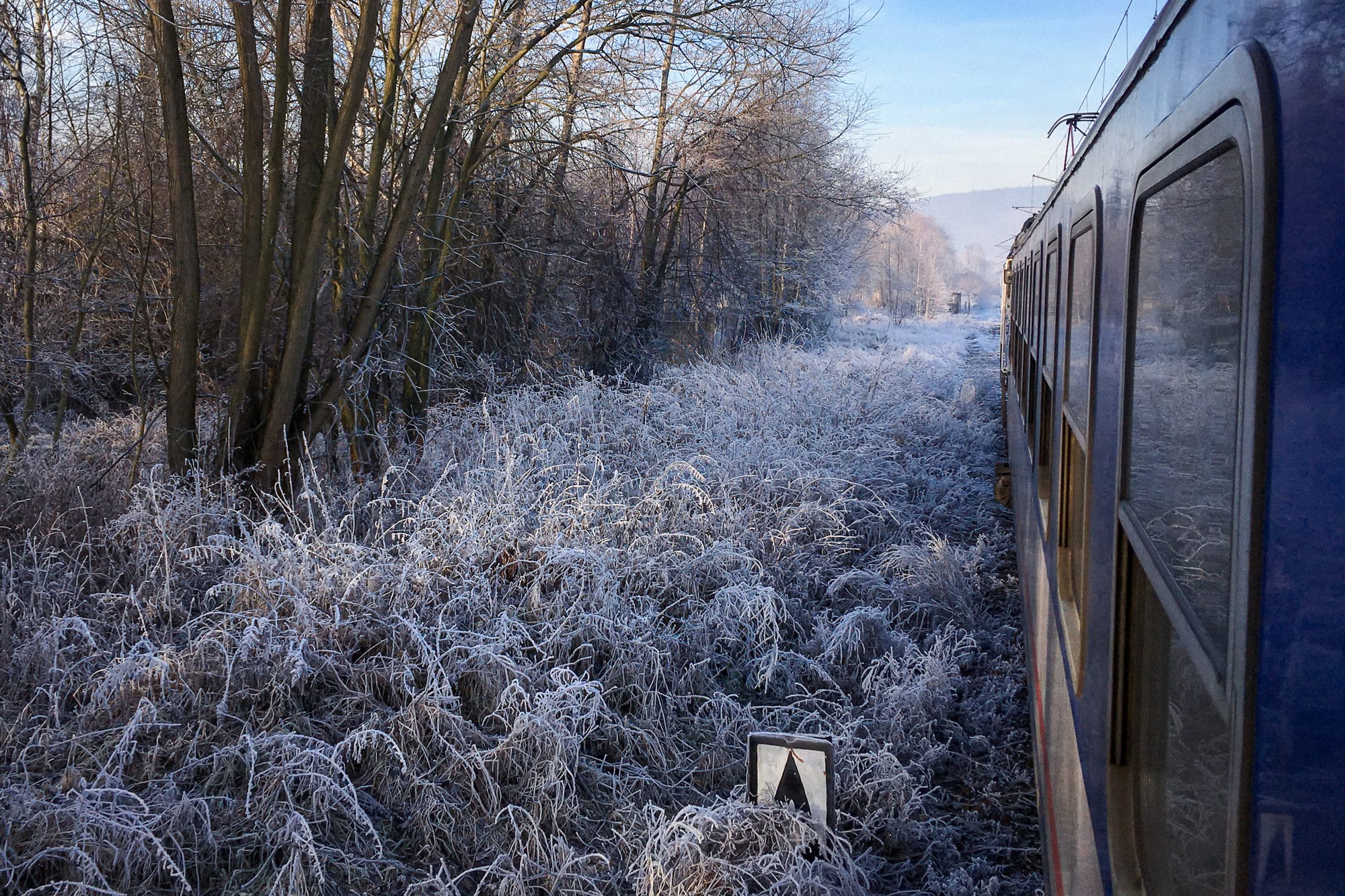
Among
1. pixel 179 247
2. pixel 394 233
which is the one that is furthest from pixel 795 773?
pixel 179 247

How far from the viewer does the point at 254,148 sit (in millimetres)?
5965

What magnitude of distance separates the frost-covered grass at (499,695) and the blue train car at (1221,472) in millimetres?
1993

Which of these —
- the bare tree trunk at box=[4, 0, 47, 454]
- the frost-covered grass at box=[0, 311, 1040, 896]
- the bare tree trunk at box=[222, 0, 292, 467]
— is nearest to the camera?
the frost-covered grass at box=[0, 311, 1040, 896]

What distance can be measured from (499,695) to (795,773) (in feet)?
4.39

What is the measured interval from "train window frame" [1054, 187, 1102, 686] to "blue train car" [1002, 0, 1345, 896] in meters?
0.14

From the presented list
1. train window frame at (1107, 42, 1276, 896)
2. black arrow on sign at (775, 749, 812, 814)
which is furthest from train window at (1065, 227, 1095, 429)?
black arrow on sign at (775, 749, 812, 814)

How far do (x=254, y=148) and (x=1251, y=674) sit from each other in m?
6.38

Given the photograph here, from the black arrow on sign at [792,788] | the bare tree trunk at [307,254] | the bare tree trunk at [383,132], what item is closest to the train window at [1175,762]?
the black arrow on sign at [792,788]

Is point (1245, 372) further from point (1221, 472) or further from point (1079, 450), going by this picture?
point (1079, 450)

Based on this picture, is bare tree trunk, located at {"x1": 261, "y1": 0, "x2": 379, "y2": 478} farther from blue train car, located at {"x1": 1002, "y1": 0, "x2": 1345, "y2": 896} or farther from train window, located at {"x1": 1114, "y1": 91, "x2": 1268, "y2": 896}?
train window, located at {"x1": 1114, "y1": 91, "x2": 1268, "y2": 896}

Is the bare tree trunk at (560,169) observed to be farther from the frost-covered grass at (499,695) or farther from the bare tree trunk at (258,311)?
the frost-covered grass at (499,695)

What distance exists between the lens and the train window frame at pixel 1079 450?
2064 mm

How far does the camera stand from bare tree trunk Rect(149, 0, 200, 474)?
18.6 feet

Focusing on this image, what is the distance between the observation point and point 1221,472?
0.91 metres
